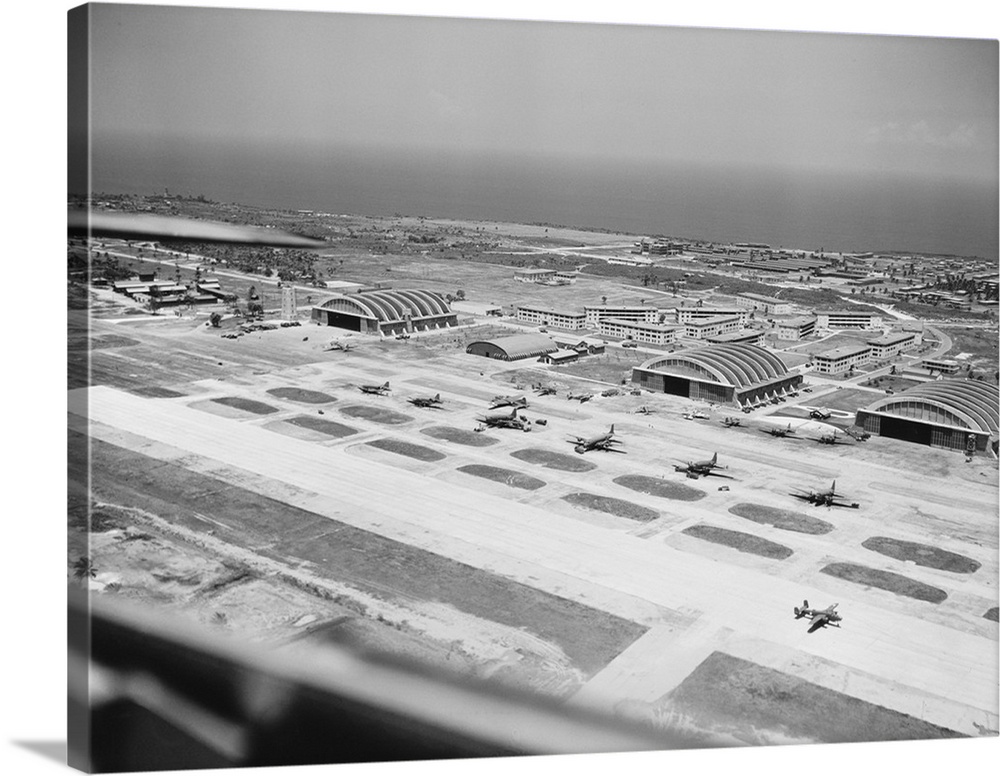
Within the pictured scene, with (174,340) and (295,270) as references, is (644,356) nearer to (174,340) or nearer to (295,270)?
(295,270)

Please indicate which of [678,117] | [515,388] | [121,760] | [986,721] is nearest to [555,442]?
[515,388]

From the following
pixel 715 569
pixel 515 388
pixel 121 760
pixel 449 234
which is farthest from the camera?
pixel 515 388

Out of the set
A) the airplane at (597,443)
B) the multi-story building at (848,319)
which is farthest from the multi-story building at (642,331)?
the airplane at (597,443)

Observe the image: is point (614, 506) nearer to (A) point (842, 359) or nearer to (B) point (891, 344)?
(A) point (842, 359)

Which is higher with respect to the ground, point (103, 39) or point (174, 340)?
point (103, 39)

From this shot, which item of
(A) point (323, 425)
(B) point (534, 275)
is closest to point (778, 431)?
(B) point (534, 275)

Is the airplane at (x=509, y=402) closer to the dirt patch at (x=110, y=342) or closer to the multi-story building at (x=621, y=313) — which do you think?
the multi-story building at (x=621, y=313)

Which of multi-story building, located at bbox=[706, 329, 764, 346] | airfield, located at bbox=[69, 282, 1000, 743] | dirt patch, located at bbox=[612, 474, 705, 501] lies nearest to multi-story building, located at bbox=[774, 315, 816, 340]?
multi-story building, located at bbox=[706, 329, 764, 346]
